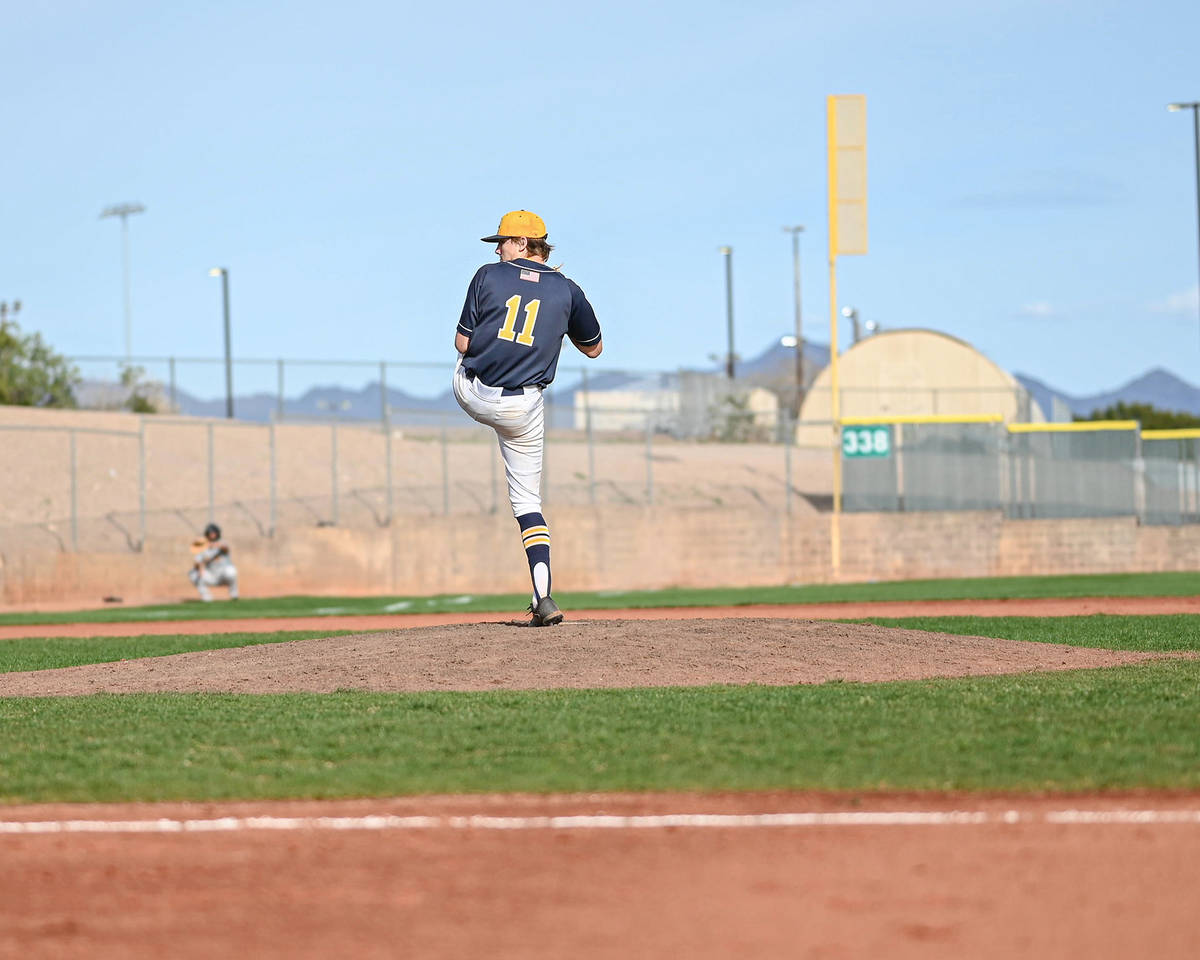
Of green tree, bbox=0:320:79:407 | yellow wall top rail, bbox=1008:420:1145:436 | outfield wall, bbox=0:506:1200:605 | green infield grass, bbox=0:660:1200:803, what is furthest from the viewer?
green tree, bbox=0:320:79:407

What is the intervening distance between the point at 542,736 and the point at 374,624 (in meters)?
11.6

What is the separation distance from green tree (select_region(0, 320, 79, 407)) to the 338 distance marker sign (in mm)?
27109

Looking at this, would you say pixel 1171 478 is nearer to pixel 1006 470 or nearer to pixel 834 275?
pixel 1006 470

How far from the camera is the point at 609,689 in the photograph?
828 centimetres

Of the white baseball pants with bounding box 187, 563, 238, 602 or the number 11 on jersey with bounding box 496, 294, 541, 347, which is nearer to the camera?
the number 11 on jersey with bounding box 496, 294, 541, 347

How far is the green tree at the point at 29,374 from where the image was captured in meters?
48.6

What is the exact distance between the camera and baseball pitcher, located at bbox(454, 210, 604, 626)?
926 centimetres

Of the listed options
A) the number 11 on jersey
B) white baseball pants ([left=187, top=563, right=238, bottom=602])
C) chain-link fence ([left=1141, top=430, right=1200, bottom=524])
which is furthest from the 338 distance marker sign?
the number 11 on jersey

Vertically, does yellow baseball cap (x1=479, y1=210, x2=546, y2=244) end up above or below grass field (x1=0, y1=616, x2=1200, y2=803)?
above

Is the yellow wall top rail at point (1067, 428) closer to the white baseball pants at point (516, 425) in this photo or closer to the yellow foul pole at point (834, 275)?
the yellow foul pole at point (834, 275)

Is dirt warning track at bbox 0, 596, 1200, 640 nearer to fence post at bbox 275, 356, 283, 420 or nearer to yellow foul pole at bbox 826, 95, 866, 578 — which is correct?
yellow foul pole at bbox 826, 95, 866, 578

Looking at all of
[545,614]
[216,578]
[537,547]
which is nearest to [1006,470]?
[216,578]

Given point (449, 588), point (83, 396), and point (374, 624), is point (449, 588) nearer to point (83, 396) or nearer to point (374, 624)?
point (374, 624)

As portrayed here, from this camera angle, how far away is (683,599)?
2275 centimetres
